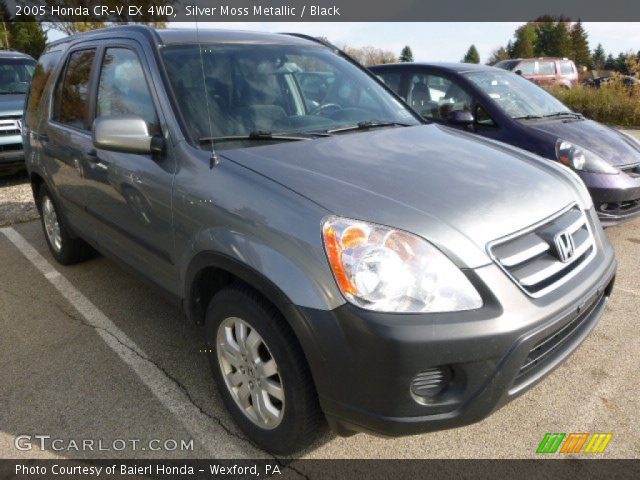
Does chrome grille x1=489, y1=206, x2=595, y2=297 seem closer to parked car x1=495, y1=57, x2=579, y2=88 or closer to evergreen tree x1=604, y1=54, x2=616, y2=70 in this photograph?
parked car x1=495, y1=57, x2=579, y2=88

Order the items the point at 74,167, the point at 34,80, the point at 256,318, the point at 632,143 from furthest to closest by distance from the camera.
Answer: the point at 632,143 → the point at 34,80 → the point at 74,167 → the point at 256,318

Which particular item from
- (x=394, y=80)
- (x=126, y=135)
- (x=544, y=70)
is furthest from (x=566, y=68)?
(x=126, y=135)

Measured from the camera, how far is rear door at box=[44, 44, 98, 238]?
340 cm

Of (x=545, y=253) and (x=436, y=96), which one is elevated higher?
(x=436, y=96)

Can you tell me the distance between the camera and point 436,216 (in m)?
1.88

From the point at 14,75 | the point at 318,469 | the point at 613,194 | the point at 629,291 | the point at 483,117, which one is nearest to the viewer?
the point at 318,469

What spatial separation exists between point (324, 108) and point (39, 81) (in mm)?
2734

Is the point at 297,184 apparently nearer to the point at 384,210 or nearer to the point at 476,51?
the point at 384,210

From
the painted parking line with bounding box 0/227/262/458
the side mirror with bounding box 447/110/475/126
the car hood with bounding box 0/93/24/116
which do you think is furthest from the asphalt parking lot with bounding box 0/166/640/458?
the car hood with bounding box 0/93/24/116

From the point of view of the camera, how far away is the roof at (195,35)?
283cm

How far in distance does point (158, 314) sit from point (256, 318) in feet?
5.78

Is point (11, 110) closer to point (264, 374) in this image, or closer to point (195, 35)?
point (195, 35)

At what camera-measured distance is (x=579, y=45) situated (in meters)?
51.0

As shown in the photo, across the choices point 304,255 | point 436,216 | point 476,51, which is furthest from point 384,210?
point 476,51
